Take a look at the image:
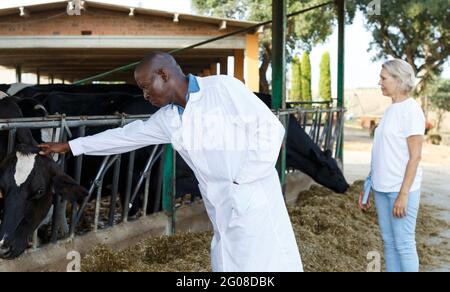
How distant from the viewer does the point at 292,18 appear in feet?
73.8

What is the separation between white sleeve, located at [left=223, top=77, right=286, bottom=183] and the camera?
2602mm

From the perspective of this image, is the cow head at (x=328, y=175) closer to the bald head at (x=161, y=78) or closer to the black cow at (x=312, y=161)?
the black cow at (x=312, y=161)

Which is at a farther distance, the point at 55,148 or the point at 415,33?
the point at 415,33

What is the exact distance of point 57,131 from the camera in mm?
4535

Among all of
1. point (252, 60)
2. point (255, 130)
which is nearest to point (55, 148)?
point (255, 130)

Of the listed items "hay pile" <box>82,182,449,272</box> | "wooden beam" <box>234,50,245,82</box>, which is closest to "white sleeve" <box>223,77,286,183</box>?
"hay pile" <box>82,182,449,272</box>

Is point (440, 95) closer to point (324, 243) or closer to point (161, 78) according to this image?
point (324, 243)

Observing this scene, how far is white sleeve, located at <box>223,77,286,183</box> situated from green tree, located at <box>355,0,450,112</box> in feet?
58.6

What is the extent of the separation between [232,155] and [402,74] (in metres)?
1.50

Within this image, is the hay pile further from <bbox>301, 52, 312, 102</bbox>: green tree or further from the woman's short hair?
<bbox>301, 52, 312, 102</bbox>: green tree

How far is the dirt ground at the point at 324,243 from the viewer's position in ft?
14.4
